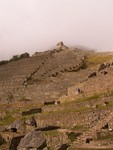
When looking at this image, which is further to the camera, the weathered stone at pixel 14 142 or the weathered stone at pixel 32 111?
the weathered stone at pixel 32 111

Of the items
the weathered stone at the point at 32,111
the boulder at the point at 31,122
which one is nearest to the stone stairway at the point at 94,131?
the boulder at the point at 31,122

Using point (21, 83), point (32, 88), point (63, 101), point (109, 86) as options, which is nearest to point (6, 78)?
point (21, 83)

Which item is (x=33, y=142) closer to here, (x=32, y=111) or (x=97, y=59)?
(x=32, y=111)

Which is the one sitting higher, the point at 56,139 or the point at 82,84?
the point at 82,84

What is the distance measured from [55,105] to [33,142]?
12.4 metres

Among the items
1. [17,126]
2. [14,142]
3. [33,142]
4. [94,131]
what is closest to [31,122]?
[17,126]

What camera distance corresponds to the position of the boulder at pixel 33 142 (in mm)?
29469

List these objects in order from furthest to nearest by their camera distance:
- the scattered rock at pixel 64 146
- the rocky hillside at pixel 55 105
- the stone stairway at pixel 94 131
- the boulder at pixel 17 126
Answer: the boulder at pixel 17 126, the rocky hillside at pixel 55 105, the scattered rock at pixel 64 146, the stone stairway at pixel 94 131

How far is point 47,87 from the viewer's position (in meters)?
53.9

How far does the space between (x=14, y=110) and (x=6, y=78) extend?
59.7 ft

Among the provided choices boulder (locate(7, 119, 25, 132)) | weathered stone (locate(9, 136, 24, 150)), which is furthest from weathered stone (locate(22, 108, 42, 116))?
weathered stone (locate(9, 136, 24, 150))

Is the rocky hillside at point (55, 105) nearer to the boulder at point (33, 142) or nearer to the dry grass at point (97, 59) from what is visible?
the boulder at point (33, 142)

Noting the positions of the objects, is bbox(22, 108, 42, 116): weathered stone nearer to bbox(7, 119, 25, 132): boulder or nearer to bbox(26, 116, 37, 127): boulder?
bbox(7, 119, 25, 132): boulder

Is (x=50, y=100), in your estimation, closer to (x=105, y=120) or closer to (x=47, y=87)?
(x=47, y=87)
